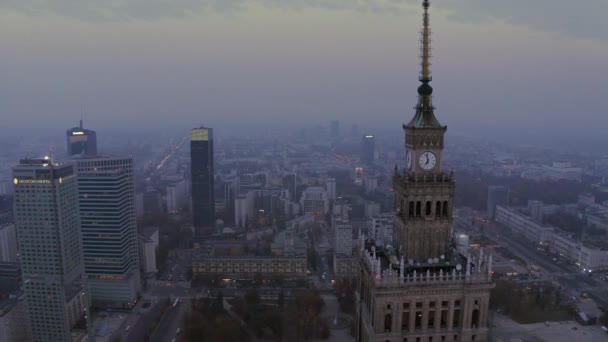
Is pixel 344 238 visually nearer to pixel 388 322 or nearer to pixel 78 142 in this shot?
pixel 388 322

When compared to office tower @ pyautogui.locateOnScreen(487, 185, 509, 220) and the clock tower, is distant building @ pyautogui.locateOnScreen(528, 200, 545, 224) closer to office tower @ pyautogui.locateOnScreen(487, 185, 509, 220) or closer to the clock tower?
office tower @ pyautogui.locateOnScreen(487, 185, 509, 220)

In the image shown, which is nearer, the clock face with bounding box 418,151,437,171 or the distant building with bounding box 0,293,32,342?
the clock face with bounding box 418,151,437,171

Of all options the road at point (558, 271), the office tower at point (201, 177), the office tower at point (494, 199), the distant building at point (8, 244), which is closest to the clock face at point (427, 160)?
the road at point (558, 271)

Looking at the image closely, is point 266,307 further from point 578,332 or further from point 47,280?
point 578,332

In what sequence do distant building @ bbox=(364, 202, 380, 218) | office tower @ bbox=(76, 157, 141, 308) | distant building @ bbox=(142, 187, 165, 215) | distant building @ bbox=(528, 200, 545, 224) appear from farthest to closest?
1. distant building @ bbox=(142, 187, 165, 215)
2. distant building @ bbox=(364, 202, 380, 218)
3. distant building @ bbox=(528, 200, 545, 224)
4. office tower @ bbox=(76, 157, 141, 308)

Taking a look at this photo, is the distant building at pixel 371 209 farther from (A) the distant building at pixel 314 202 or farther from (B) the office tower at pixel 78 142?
(B) the office tower at pixel 78 142

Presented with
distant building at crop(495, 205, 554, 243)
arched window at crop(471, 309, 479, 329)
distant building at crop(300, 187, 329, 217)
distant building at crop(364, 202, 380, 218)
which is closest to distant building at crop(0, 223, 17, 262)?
distant building at crop(300, 187, 329, 217)

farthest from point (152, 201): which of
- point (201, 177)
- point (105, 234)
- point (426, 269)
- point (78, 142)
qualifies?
point (426, 269)
